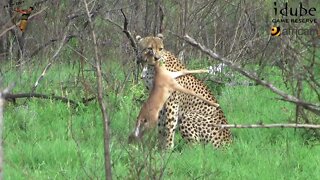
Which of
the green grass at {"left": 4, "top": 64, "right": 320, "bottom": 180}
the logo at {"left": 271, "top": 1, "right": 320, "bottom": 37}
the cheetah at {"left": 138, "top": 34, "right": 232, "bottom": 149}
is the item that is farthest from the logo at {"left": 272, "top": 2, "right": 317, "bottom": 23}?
the cheetah at {"left": 138, "top": 34, "right": 232, "bottom": 149}

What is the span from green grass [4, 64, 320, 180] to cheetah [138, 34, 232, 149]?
137 mm

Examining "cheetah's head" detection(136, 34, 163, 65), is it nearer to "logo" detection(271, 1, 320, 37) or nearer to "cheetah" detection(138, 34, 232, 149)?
"cheetah" detection(138, 34, 232, 149)

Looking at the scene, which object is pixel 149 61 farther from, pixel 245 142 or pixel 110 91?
pixel 110 91

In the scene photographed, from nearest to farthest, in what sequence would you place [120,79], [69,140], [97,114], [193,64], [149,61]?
[69,140] < [149,61] < [97,114] < [120,79] < [193,64]

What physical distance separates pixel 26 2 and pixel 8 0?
46 cm

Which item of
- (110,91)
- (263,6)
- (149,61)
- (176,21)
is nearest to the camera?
(149,61)

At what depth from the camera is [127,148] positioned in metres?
4.71

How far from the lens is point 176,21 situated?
9906mm

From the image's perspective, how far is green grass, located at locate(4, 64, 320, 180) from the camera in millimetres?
4656

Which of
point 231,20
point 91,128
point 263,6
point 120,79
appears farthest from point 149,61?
point 231,20

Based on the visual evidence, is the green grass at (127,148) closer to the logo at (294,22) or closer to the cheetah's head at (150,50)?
the cheetah's head at (150,50)

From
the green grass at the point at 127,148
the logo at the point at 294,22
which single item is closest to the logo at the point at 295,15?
the logo at the point at 294,22

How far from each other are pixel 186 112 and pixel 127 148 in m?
1.70

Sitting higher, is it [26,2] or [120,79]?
[26,2]
